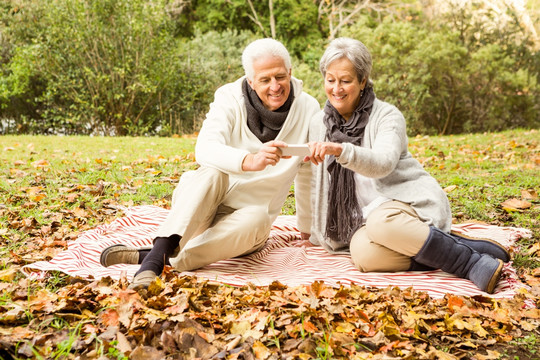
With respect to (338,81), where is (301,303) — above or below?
below

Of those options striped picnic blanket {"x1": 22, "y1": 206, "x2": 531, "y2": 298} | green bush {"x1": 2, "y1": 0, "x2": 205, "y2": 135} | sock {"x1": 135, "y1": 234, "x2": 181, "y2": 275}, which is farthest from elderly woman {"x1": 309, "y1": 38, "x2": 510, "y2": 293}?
green bush {"x1": 2, "y1": 0, "x2": 205, "y2": 135}

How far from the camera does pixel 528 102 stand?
13.7 m

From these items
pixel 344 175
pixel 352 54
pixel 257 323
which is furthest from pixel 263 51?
pixel 257 323

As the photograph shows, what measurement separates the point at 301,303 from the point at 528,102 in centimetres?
1315

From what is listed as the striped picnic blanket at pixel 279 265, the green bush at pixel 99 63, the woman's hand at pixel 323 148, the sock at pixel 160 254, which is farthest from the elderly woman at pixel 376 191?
the green bush at pixel 99 63

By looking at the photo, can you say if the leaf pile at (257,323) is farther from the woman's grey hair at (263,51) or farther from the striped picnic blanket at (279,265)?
the woman's grey hair at (263,51)

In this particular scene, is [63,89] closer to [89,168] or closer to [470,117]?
[89,168]

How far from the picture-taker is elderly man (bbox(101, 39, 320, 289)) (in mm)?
3221

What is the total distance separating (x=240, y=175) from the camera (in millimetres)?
3611

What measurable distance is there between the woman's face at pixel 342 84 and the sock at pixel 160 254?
131 centimetres

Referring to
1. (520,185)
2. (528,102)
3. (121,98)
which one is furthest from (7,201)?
(528,102)

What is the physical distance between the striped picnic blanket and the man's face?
3.58 ft

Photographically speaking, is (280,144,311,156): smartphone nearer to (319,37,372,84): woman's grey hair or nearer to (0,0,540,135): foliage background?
(319,37,372,84): woman's grey hair

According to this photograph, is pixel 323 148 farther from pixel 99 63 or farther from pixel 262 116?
pixel 99 63
